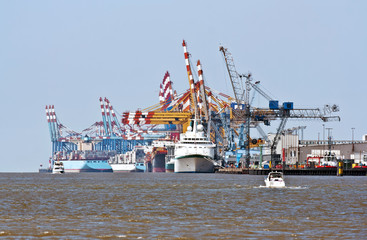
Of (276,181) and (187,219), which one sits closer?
(187,219)

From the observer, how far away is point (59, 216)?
4928 cm

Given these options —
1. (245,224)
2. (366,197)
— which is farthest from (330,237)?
(366,197)

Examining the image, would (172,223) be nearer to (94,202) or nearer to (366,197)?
(94,202)

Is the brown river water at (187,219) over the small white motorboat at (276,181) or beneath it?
beneath

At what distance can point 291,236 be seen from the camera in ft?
123

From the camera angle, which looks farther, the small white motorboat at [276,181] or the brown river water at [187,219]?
the small white motorboat at [276,181]

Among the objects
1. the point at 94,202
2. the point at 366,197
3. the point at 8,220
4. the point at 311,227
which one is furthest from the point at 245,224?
the point at 366,197

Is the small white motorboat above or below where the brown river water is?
above

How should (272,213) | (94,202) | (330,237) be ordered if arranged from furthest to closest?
1. (94,202)
2. (272,213)
3. (330,237)

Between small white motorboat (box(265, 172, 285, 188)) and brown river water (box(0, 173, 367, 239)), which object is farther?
small white motorboat (box(265, 172, 285, 188))

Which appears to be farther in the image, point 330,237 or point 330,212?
point 330,212

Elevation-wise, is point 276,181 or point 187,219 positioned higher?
point 276,181

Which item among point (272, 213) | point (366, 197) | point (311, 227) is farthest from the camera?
point (366, 197)

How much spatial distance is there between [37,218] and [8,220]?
6.89ft
